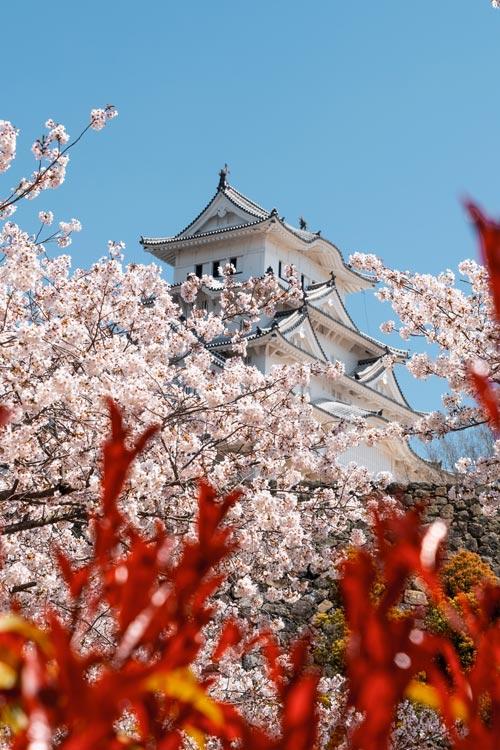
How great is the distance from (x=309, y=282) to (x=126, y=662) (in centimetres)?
3462

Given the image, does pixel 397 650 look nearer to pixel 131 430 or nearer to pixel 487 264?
pixel 487 264

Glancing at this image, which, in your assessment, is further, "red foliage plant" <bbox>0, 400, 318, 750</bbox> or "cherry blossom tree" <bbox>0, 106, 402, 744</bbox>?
"cherry blossom tree" <bbox>0, 106, 402, 744</bbox>

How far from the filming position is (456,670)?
3.26 feet

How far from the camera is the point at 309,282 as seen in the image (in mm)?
35156

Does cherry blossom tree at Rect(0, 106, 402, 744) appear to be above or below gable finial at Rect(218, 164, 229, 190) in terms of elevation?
below

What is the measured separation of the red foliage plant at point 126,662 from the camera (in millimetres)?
796

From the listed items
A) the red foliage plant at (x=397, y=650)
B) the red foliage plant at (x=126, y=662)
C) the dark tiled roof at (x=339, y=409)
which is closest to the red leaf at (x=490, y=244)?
the red foliage plant at (x=397, y=650)

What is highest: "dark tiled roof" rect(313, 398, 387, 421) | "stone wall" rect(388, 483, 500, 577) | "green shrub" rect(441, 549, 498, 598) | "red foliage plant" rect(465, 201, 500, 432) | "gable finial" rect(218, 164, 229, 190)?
"gable finial" rect(218, 164, 229, 190)

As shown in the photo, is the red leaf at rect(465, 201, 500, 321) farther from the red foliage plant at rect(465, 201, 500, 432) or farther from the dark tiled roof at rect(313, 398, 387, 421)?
the dark tiled roof at rect(313, 398, 387, 421)

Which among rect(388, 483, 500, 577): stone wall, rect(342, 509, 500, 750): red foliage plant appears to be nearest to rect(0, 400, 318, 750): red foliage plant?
rect(342, 509, 500, 750): red foliage plant

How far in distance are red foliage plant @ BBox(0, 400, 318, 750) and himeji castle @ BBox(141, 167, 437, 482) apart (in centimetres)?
2773

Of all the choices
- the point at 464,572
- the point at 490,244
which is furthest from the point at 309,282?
the point at 490,244

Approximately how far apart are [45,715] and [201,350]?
24.7ft

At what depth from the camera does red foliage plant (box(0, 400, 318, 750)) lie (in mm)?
796
